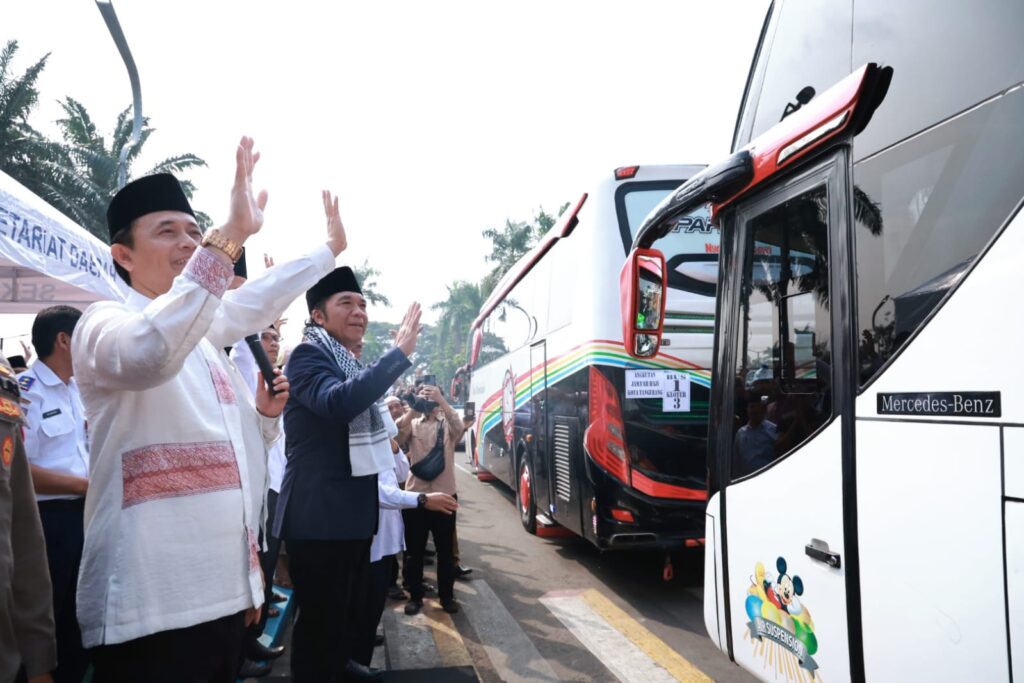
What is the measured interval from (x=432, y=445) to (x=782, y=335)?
403 centimetres

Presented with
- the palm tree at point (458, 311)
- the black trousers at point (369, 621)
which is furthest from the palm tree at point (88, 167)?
the palm tree at point (458, 311)

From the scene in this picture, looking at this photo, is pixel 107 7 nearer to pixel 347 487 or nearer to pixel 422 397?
pixel 422 397

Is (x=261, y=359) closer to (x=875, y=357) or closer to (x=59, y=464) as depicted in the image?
(x=875, y=357)

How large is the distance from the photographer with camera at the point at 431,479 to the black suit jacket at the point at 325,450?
2.33 metres

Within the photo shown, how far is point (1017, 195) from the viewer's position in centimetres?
175

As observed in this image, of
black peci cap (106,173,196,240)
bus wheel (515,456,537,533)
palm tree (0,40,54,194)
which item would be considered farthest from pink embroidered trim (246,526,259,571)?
palm tree (0,40,54,194)

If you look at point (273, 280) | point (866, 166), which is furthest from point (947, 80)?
point (273, 280)

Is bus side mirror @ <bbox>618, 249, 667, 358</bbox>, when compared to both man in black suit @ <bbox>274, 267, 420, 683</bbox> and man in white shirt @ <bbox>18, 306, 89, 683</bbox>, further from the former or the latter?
man in white shirt @ <bbox>18, 306, 89, 683</bbox>

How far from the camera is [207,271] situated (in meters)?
1.68

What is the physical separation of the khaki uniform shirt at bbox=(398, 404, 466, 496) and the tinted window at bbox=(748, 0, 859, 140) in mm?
3668

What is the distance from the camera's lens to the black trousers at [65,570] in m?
3.06

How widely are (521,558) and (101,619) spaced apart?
20.7 feet

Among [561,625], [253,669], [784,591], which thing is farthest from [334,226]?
[561,625]

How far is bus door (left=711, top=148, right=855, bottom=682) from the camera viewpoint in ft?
7.23
